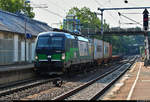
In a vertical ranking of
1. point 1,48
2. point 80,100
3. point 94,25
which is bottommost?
point 80,100

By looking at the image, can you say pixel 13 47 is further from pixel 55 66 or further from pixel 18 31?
pixel 55 66

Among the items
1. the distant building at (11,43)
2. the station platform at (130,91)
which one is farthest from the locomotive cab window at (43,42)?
the distant building at (11,43)

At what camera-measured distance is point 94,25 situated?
78.4 m

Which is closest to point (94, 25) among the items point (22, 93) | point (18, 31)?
point (18, 31)

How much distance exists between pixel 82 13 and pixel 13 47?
51.9 m

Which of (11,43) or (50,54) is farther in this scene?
(11,43)

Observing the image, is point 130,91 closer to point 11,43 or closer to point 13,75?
Result: point 13,75

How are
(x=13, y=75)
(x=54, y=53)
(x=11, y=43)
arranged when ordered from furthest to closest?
(x=11, y=43), (x=54, y=53), (x=13, y=75)

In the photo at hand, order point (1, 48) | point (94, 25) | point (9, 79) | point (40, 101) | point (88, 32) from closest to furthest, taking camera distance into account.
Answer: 1. point (40, 101)
2. point (9, 79)
3. point (1, 48)
4. point (88, 32)
5. point (94, 25)

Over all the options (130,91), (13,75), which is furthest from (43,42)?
(130,91)

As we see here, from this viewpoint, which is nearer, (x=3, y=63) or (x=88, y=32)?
(x=3, y=63)

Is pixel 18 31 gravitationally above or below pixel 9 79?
above

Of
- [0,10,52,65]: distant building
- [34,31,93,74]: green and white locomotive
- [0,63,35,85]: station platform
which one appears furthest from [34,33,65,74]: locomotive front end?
[0,10,52,65]: distant building

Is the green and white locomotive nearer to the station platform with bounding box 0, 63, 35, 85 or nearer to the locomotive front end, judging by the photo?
the locomotive front end
